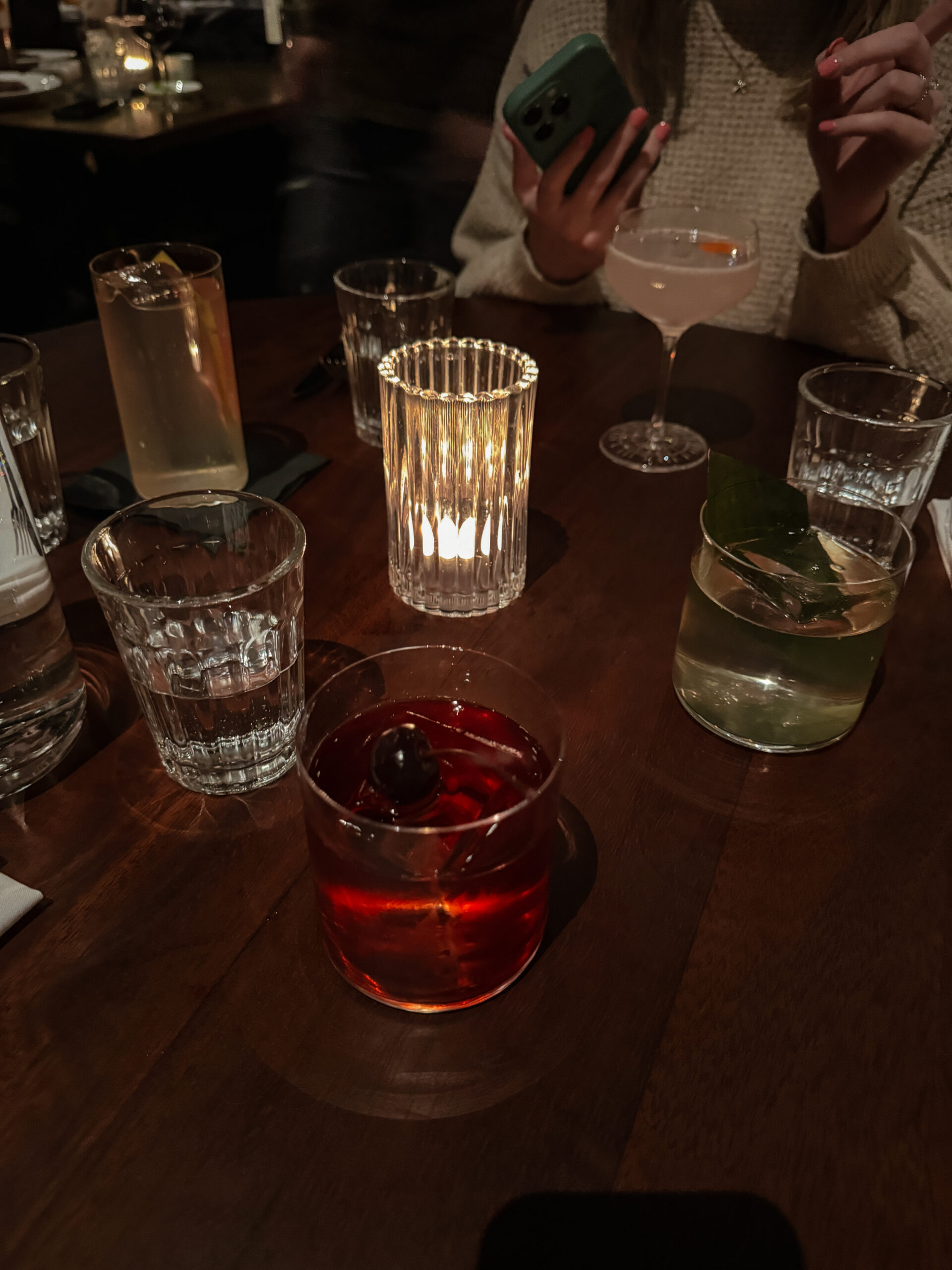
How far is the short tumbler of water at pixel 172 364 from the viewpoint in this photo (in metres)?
0.78

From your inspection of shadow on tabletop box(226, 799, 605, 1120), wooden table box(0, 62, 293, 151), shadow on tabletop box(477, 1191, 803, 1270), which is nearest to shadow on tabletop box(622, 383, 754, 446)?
shadow on tabletop box(226, 799, 605, 1120)

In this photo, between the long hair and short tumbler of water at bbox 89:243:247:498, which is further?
the long hair

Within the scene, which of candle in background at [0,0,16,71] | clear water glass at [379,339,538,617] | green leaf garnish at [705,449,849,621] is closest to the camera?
green leaf garnish at [705,449,849,621]

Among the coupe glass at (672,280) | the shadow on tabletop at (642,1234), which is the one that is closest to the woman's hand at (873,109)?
the coupe glass at (672,280)

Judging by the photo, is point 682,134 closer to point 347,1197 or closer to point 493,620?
point 493,620

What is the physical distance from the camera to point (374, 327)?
1.00 meters

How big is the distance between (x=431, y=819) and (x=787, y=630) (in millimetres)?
267

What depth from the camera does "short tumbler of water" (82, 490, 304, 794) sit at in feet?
1.82

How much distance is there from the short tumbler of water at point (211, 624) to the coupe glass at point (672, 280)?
0.47 m

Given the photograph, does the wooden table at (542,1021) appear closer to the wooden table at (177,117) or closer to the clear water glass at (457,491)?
the clear water glass at (457,491)

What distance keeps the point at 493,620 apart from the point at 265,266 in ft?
8.78

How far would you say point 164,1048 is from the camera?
1.48 ft

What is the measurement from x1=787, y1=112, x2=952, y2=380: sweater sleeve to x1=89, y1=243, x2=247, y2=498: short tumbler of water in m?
0.82

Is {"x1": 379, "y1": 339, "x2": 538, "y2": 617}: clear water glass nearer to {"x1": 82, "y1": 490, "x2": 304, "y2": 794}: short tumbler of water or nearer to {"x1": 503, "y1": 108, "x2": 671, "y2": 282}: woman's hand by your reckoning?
{"x1": 82, "y1": 490, "x2": 304, "y2": 794}: short tumbler of water
